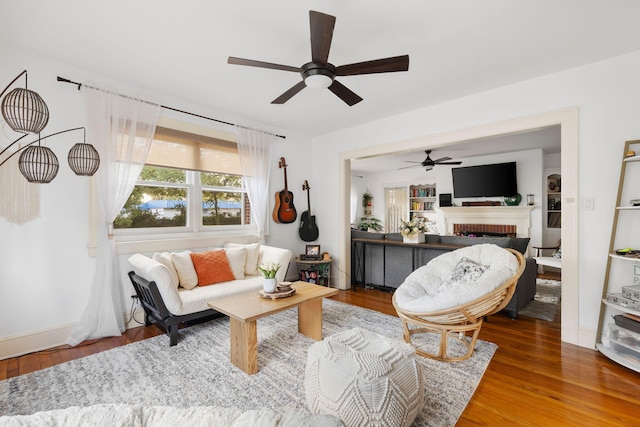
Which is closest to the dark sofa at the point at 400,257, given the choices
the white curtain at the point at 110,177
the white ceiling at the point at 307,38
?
the white ceiling at the point at 307,38

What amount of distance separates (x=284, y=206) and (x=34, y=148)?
9.84 feet

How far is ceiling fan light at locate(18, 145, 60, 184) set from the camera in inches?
77.9

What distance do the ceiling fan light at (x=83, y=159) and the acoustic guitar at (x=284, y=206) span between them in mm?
2431

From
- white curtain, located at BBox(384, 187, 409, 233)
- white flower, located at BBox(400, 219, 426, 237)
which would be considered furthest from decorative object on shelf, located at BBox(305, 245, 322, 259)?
white curtain, located at BBox(384, 187, 409, 233)

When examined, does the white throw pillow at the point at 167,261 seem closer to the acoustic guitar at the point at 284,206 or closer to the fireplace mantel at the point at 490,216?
the acoustic guitar at the point at 284,206

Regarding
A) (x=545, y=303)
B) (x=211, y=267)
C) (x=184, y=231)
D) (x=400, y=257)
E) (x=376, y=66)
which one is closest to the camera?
(x=376, y=66)

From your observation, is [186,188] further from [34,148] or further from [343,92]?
[343,92]

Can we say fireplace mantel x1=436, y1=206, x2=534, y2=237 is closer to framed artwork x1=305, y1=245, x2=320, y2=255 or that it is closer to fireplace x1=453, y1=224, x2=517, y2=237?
fireplace x1=453, y1=224, x2=517, y2=237

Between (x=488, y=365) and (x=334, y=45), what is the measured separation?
2.82 meters

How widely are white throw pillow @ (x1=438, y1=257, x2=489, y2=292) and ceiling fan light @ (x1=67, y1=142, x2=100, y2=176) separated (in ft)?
10.5

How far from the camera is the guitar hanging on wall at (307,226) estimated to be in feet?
16.1

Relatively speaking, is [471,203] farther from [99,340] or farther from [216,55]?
[99,340]

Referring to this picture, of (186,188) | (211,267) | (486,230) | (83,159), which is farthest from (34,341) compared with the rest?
(486,230)

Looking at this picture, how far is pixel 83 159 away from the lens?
2.43 meters
